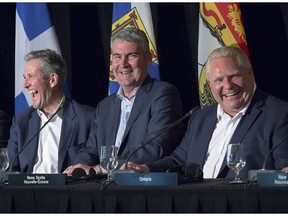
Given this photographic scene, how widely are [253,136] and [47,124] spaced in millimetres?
1603

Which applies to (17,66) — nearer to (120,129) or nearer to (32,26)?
(32,26)

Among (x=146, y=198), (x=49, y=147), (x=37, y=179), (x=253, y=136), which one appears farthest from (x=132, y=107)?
(x=146, y=198)

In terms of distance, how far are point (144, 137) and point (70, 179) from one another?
1.00m

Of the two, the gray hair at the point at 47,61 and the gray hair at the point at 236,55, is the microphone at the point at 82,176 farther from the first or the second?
the gray hair at the point at 47,61

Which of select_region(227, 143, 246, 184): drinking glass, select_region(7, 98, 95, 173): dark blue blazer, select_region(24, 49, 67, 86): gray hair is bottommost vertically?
select_region(227, 143, 246, 184): drinking glass

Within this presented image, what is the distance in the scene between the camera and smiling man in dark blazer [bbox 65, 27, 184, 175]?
5.06m

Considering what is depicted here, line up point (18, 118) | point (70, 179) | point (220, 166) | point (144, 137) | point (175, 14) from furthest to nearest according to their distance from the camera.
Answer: point (175, 14) < point (18, 118) < point (144, 137) < point (220, 166) < point (70, 179)

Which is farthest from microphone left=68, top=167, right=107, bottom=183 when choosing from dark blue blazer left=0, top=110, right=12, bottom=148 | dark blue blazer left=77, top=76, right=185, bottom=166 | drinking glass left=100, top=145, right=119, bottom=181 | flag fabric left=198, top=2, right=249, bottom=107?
dark blue blazer left=0, top=110, right=12, bottom=148

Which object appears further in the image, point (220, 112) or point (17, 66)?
point (17, 66)

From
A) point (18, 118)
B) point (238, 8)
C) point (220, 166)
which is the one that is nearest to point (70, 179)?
point (220, 166)

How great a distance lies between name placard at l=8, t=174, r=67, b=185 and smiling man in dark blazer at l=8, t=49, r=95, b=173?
130cm

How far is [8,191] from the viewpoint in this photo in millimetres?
3768

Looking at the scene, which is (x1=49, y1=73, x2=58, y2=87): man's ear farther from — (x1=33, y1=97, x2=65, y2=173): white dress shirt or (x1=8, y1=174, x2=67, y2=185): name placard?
(x1=8, y1=174, x2=67, y2=185): name placard

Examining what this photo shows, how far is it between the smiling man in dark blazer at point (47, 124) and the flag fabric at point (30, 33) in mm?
782
